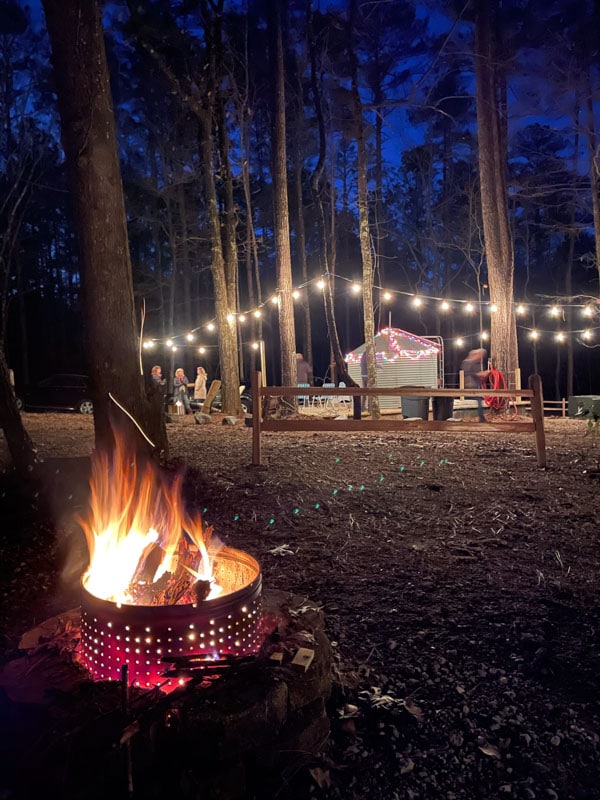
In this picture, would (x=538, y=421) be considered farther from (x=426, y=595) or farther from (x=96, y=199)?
(x=96, y=199)

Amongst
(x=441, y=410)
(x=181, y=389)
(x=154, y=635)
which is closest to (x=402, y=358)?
(x=441, y=410)

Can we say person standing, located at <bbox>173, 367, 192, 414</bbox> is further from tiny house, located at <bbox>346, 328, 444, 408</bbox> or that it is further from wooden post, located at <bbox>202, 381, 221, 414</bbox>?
tiny house, located at <bbox>346, 328, 444, 408</bbox>

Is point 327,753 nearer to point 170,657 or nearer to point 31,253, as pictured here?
point 170,657

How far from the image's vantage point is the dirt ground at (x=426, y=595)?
2055 millimetres

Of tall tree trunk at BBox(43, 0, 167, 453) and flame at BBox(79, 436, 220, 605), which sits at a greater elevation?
tall tree trunk at BBox(43, 0, 167, 453)

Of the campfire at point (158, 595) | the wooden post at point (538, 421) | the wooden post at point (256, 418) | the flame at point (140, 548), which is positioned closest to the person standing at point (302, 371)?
the wooden post at point (256, 418)

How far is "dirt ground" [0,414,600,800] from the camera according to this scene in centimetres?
205

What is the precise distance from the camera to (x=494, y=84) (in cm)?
1595

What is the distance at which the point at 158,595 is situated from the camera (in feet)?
8.37

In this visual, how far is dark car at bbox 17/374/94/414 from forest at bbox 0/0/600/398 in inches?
108

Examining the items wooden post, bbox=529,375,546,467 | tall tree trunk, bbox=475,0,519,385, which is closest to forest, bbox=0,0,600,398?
tall tree trunk, bbox=475,0,519,385

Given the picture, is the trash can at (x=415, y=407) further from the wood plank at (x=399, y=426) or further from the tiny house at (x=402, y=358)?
the wood plank at (x=399, y=426)

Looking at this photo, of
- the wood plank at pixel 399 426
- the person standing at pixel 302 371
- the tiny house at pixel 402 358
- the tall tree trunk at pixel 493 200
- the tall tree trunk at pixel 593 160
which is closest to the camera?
the wood plank at pixel 399 426

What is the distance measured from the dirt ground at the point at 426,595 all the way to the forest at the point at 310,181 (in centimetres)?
244
